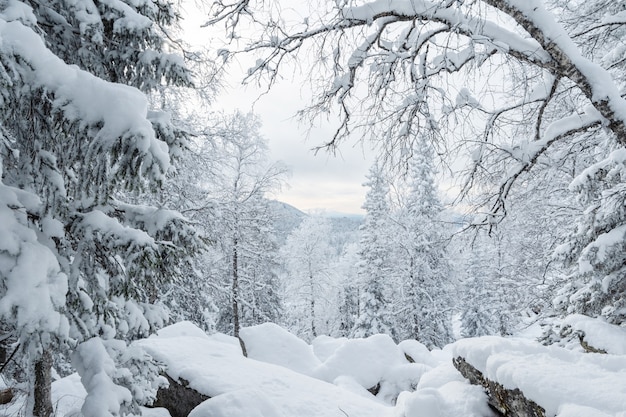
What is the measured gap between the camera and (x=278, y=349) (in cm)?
1051

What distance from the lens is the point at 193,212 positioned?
1150cm

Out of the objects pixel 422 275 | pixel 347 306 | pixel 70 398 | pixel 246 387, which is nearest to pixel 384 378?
pixel 246 387

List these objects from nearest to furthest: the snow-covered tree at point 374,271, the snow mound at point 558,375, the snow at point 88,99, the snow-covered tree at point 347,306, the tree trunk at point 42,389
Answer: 1. the snow at point 88,99
2. the snow mound at point 558,375
3. the tree trunk at point 42,389
4. the snow-covered tree at point 374,271
5. the snow-covered tree at point 347,306

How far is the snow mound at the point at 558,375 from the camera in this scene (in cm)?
296

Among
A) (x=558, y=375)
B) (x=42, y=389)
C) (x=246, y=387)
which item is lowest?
(x=246, y=387)

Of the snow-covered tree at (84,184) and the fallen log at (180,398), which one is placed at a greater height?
the snow-covered tree at (84,184)

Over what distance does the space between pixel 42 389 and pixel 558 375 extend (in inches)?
190

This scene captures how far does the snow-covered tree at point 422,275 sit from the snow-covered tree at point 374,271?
1022mm

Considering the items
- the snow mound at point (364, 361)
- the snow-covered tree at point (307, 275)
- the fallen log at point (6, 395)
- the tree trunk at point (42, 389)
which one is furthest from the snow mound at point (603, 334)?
the snow-covered tree at point (307, 275)

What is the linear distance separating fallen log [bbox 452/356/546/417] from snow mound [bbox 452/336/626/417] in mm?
61

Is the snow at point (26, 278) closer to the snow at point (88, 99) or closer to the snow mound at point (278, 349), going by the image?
the snow at point (88, 99)

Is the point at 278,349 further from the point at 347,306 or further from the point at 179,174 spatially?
the point at 347,306

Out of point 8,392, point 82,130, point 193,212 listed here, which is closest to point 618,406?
point 82,130

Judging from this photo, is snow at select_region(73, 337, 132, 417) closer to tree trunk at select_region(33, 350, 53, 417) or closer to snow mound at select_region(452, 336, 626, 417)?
tree trunk at select_region(33, 350, 53, 417)
